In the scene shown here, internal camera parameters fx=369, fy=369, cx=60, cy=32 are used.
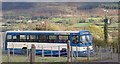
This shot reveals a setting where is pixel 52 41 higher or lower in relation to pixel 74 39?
lower

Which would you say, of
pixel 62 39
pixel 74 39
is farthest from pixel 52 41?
pixel 74 39

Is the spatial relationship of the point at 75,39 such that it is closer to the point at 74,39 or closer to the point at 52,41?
the point at 74,39

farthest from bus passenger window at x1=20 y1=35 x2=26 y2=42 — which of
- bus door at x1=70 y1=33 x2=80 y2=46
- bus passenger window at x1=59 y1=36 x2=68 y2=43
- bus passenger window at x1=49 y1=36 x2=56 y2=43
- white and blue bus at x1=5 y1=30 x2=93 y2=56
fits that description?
bus door at x1=70 y1=33 x2=80 y2=46

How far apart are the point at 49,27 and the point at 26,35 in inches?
416

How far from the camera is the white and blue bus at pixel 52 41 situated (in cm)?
3012

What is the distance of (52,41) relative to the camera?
3088 centimetres

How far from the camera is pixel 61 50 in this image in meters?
30.1

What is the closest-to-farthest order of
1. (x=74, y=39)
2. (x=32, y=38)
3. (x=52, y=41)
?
(x=74, y=39), (x=52, y=41), (x=32, y=38)

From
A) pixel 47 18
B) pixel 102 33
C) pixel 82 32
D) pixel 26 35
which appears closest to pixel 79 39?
pixel 82 32

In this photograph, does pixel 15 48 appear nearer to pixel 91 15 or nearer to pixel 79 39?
pixel 79 39

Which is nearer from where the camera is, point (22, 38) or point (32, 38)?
point (32, 38)

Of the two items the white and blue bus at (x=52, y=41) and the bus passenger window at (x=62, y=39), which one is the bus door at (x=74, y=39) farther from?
the bus passenger window at (x=62, y=39)

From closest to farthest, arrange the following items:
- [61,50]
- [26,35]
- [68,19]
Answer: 1. [61,50]
2. [26,35]
3. [68,19]

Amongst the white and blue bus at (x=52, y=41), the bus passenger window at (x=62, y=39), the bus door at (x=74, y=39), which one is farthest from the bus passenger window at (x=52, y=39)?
the bus door at (x=74, y=39)
